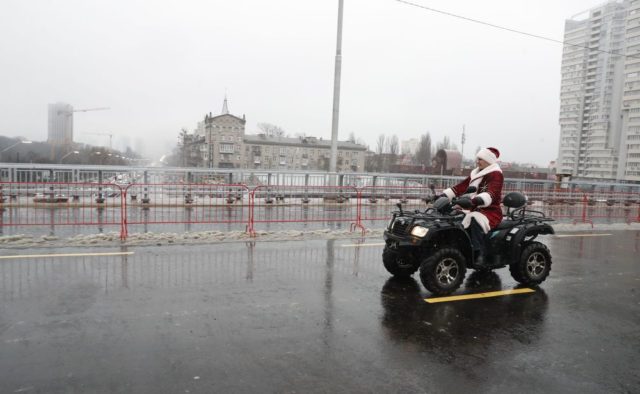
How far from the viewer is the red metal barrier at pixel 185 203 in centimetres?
1336

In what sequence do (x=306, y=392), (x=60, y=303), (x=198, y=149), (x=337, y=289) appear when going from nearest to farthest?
1. (x=306, y=392)
2. (x=60, y=303)
3. (x=337, y=289)
4. (x=198, y=149)

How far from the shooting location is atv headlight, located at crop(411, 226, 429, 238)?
241 inches

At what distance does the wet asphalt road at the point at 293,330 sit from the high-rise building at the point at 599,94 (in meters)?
52.7

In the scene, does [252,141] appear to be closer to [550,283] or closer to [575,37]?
[575,37]

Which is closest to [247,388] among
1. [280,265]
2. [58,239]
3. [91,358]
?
[91,358]

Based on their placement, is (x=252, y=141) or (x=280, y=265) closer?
(x=280, y=265)

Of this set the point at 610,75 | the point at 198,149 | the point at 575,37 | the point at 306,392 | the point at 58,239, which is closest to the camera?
the point at 306,392

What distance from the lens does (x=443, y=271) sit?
20.7 feet

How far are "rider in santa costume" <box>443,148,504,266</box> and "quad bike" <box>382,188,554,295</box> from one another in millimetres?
121

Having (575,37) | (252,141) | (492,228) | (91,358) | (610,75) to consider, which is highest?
(575,37)

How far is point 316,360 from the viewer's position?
410 cm

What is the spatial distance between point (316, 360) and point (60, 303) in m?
3.41

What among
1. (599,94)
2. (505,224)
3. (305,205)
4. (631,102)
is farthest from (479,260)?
(599,94)

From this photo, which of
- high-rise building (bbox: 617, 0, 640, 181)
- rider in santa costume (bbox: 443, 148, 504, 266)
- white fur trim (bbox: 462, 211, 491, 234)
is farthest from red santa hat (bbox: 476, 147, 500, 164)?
high-rise building (bbox: 617, 0, 640, 181)
